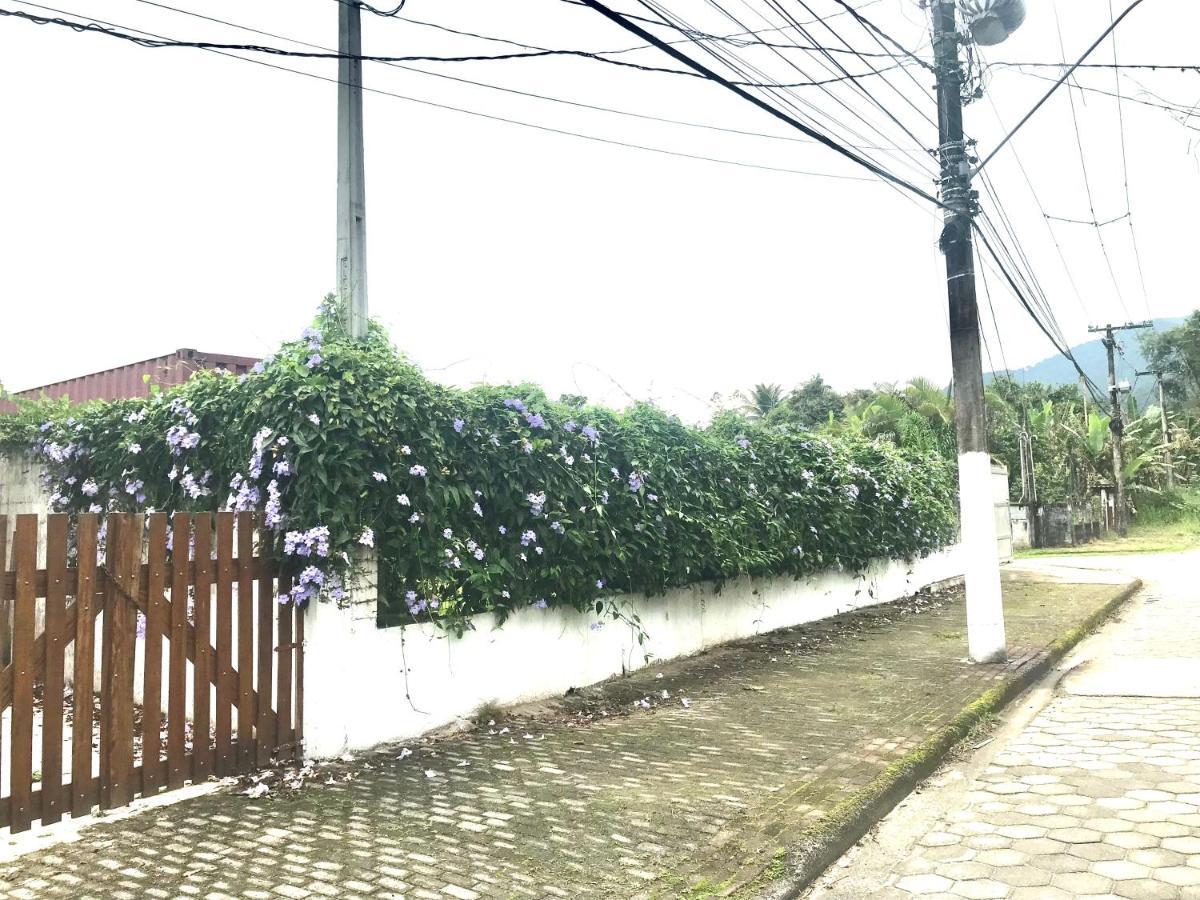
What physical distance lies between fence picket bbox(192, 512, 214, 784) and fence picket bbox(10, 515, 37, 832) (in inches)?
30.0

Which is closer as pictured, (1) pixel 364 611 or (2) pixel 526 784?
(2) pixel 526 784

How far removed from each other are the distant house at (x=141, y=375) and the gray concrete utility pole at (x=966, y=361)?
22.7 feet

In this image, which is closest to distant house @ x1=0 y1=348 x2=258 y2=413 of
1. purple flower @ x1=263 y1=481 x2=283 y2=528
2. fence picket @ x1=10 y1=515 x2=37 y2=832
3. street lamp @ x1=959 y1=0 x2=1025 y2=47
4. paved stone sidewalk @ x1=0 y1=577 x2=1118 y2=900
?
purple flower @ x1=263 y1=481 x2=283 y2=528

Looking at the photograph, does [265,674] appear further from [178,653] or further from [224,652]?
[178,653]

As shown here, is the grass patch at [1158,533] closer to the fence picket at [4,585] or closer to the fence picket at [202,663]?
the fence picket at [202,663]

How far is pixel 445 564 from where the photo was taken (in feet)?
18.2

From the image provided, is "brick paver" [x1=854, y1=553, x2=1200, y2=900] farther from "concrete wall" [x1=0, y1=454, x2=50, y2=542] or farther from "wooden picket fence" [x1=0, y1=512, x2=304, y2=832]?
"concrete wall" [x1=0, y1=454, x2=50, y2=542]

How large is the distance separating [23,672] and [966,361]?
745 cm

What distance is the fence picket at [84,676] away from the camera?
4.06m

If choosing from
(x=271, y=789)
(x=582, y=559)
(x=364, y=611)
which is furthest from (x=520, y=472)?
(x=271, y=789)

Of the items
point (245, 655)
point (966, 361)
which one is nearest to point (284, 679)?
point (245, 655)

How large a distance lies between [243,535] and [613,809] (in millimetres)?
2431

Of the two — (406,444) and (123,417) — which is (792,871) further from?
(123,417)

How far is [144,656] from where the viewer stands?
4535 mm
